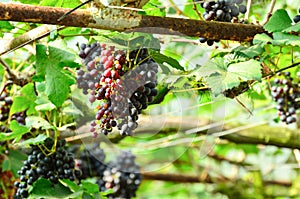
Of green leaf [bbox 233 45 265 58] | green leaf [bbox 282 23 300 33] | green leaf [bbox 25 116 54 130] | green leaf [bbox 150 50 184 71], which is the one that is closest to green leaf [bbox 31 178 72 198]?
green leaf [bbox 25 116 54 130]

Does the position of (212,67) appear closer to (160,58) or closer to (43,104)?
(160,58)

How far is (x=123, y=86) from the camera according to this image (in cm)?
135

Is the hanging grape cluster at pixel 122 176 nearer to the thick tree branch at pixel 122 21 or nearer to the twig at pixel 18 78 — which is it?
the twig at pixel 18 78

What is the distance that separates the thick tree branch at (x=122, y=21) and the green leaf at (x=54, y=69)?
0.30 m

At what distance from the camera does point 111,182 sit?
2.17 m

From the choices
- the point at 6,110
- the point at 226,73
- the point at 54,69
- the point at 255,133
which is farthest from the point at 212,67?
the point at 255,133

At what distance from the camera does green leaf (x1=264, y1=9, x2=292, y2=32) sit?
1417 millimetres

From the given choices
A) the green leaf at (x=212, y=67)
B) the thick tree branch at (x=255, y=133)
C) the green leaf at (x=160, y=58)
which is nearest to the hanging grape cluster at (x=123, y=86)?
the green leaf at (x=160, y=58)

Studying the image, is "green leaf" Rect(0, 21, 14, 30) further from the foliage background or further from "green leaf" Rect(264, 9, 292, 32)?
"green leaf" Rect(264, 9, 292, 32)

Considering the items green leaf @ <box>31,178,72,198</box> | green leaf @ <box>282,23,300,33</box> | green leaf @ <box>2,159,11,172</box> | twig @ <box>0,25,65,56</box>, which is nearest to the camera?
green leaf @ <box>282,23,300,33</box>

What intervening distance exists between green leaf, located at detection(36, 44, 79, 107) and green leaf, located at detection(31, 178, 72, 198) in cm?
30

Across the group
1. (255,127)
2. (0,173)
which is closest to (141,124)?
(0,173)

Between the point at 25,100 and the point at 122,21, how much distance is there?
2.65ft

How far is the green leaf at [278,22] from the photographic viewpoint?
4.65ft
